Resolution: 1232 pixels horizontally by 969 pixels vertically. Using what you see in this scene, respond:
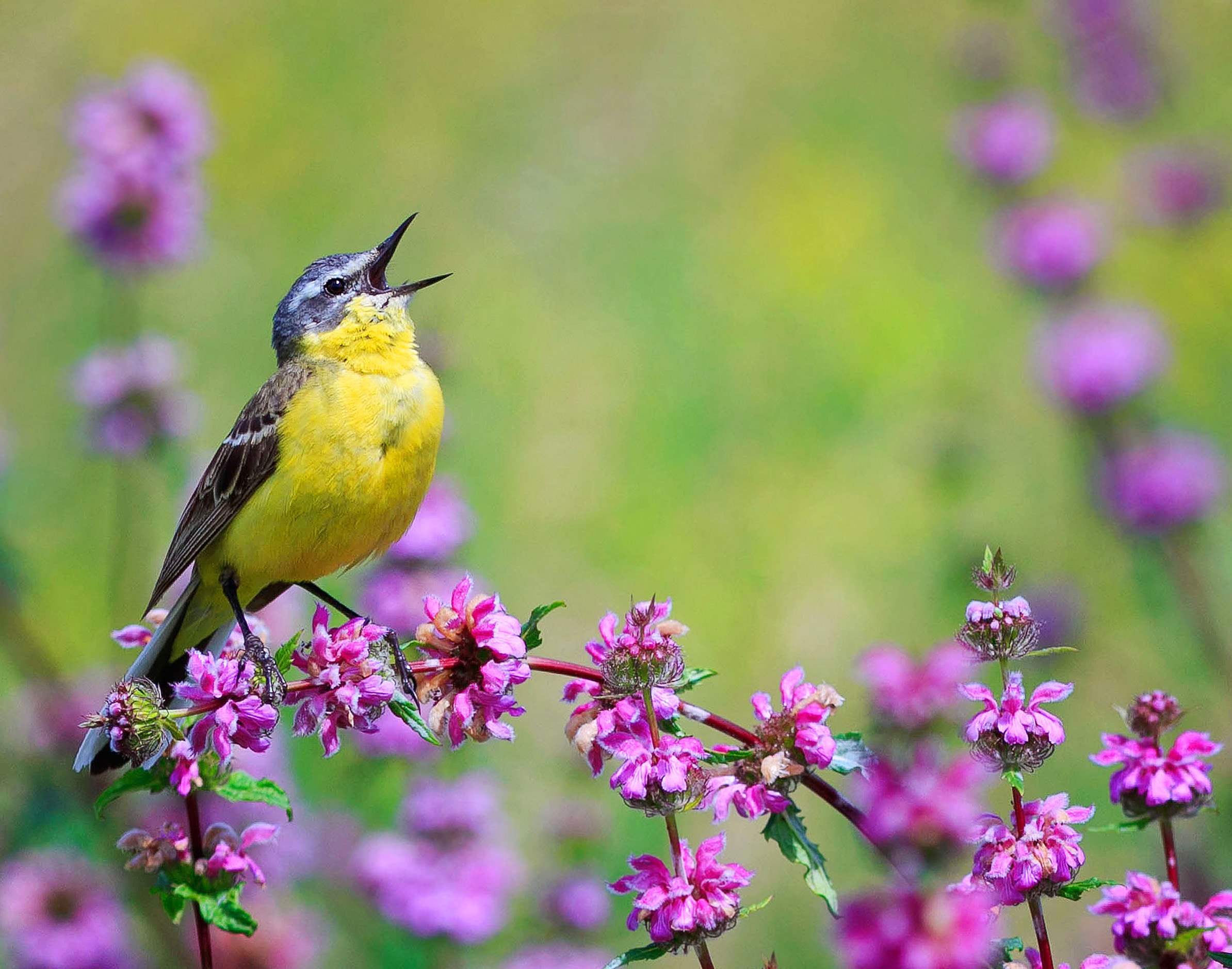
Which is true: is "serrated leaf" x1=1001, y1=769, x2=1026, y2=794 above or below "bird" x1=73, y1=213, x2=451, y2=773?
below

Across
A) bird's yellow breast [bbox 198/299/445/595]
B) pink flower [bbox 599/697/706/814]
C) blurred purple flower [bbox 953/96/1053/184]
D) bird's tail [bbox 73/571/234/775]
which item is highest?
blurred purple flower [bbox 953/96/1053/184]

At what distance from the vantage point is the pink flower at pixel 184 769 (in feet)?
7.16

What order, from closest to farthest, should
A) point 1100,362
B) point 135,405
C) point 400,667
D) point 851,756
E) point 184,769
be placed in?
point 851,756 < point 184,769 < point 400,667 < point 135,405 < point 1100,362

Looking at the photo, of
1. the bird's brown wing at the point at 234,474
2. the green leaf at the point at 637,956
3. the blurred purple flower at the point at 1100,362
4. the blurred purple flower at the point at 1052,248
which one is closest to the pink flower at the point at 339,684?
the green leaf at the point at 637,956

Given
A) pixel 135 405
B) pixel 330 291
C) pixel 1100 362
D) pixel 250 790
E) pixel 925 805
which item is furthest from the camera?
pixel 1100 362

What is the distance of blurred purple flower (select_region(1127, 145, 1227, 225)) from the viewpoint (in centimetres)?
686

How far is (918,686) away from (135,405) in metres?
4.02

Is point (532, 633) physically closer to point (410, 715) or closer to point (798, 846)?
point (410, 715)

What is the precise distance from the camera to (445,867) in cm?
425

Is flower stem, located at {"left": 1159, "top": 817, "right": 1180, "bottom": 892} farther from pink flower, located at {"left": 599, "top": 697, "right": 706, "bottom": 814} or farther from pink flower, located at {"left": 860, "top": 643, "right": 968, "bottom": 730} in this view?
pink flower, located at {"left": 599, "top": 697, "right": 706, "bottom": 814}

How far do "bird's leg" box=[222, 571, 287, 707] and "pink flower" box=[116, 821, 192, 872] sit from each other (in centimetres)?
33

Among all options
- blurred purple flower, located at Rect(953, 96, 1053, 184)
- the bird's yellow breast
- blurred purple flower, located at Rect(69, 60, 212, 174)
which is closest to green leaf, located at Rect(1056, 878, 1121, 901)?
the bird's yellow breast

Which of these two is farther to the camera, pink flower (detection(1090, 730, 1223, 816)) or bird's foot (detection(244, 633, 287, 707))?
bird's foot (detection(244, 633, 287, 707))

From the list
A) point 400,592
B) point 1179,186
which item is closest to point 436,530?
point 400,592
